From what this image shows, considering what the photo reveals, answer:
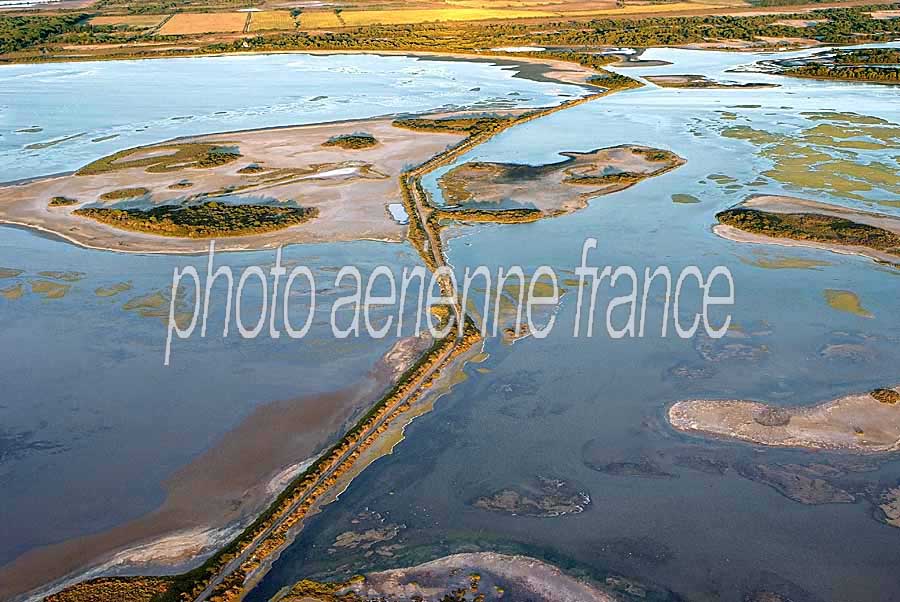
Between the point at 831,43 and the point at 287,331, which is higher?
the point at 831,43

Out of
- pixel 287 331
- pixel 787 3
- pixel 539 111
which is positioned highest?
pixel 787 3

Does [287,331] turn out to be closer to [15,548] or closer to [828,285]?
[15,548]

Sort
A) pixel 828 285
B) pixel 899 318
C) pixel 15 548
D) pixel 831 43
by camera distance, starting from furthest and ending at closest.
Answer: pixel 831 43 → pixel 828 285 → pixel 899 318 → pixel 15 548

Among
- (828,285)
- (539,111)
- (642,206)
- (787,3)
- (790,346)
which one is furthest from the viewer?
(787,3)

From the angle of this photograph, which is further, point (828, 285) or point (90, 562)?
point (828, 285)

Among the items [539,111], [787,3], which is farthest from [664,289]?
[787,3]

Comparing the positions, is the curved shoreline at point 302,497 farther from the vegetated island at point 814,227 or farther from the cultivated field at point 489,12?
the cultivated field at point 489,12

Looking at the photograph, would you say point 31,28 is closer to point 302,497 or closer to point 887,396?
point 302,497
